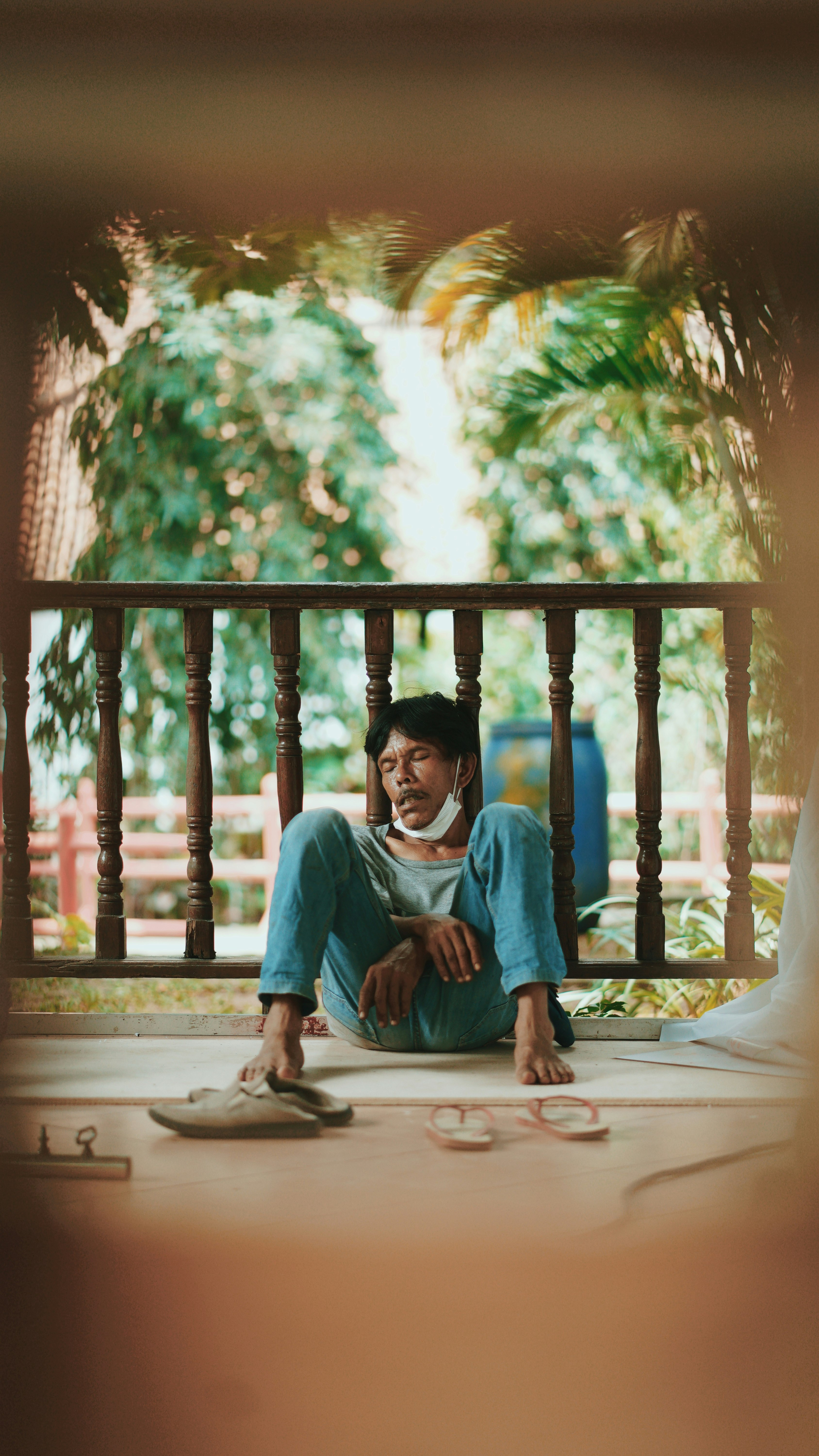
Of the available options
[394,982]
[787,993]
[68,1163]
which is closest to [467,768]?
[394,982]

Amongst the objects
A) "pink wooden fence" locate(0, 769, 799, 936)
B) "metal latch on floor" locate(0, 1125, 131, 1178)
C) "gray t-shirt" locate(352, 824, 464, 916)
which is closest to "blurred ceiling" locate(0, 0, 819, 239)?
"metal latch on floor" locate(0, 1125, 131, 1178)

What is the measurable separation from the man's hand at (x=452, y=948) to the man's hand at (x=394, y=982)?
0.08 ft

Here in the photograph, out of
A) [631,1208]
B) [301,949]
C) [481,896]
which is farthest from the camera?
[481,896]

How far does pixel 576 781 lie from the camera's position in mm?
4480

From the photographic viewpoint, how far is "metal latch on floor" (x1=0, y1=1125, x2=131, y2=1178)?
1.98 ft

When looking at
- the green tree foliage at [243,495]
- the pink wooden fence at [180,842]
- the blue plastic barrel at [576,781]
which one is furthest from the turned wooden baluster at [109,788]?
the green tree foliage at [243,495]

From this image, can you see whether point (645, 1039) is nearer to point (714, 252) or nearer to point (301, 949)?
point (301, 949)

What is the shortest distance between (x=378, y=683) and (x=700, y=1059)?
99cm

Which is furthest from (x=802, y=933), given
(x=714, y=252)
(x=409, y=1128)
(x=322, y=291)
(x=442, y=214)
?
(x=322, y=291)

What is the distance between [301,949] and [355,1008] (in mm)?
273

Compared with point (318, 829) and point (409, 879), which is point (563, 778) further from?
point (318, 829)

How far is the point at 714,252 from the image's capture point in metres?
0.72

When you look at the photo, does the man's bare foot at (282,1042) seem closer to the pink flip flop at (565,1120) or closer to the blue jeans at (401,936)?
the blue jeans at (401,936)

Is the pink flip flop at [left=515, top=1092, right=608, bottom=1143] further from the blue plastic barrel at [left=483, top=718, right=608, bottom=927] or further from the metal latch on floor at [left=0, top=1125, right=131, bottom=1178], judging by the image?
the blue plastic barrel at [left=483, top=718, right=608, bottom=927]
